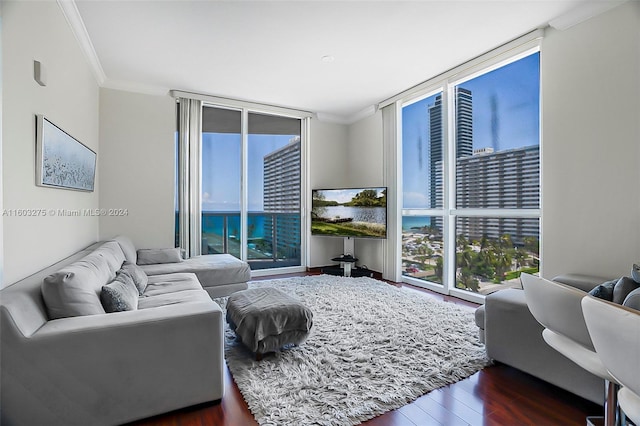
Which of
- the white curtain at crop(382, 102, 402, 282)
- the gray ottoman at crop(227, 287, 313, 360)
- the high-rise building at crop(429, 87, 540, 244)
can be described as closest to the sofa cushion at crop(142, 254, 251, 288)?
the gray ottoman at crop(227, 287, 313, 360)

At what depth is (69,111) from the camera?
2678 mm

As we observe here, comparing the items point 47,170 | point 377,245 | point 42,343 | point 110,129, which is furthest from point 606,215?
point 110,129

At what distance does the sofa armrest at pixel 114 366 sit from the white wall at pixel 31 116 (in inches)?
20.5

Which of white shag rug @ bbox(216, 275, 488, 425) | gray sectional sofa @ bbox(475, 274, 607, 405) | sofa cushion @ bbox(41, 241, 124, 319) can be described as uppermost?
sofa cushion @ bbox(41, 241, 124, 319)

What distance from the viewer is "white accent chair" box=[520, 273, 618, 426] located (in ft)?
4.17

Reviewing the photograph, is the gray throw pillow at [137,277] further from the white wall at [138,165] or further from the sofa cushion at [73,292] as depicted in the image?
the white wall at [138,165]

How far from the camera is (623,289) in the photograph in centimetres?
154

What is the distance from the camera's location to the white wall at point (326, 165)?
18.3 ft

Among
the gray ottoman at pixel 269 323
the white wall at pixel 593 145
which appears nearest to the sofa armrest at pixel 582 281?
the white wall at pixel 593 145

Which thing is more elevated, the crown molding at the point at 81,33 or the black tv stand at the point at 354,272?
the crown molding at the point at 81,33

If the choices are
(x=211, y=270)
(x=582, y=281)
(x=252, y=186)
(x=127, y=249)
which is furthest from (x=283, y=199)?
(x=582, y=281)

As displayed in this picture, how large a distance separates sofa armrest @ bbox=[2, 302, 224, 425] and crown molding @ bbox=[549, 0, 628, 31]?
3717mm

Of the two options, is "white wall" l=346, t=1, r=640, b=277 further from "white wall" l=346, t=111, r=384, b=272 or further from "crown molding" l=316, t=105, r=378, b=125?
"crown molding" l=316, t=105, r=378, b=125

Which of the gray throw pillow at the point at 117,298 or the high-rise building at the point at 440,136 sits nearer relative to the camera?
→ the gray throw pillow at the point at 117,298
